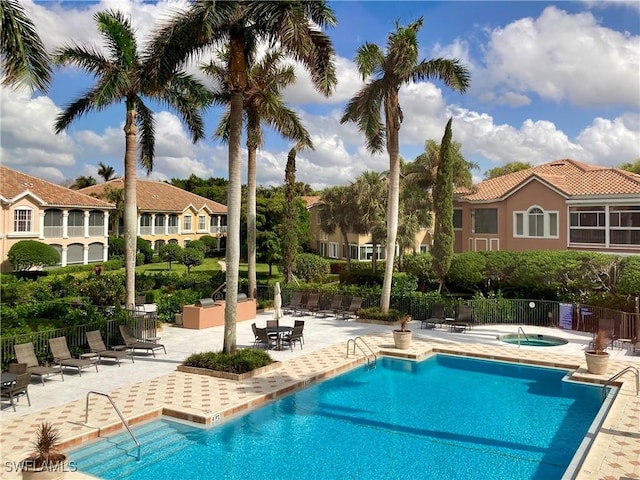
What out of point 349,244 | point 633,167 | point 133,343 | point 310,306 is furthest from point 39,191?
point 633,167

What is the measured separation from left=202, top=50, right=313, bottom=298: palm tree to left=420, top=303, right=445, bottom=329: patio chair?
875cm

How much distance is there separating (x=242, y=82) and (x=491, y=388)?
444 inches

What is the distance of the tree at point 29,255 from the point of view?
4128cm

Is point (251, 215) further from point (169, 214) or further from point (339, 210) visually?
point (169, 214)

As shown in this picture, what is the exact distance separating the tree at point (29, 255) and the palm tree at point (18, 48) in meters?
34.1

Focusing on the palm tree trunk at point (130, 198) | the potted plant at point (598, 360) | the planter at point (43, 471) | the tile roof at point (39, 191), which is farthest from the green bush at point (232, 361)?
the tile roof at point (39, 191)

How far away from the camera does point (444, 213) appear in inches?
1101

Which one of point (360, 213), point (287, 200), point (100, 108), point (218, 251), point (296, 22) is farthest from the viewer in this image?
point (218, 251)

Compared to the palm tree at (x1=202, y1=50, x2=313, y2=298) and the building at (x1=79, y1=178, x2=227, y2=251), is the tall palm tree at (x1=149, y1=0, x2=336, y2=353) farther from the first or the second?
the building at (x1=79, y1=178, x2=227, y2=251)

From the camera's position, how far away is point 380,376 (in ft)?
53.7

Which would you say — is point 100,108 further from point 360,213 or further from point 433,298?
point 360,213

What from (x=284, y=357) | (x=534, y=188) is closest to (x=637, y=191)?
(x=534, y=188)

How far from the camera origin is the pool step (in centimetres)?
963

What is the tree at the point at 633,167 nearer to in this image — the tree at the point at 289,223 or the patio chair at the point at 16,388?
the tree at the point at 289,223
